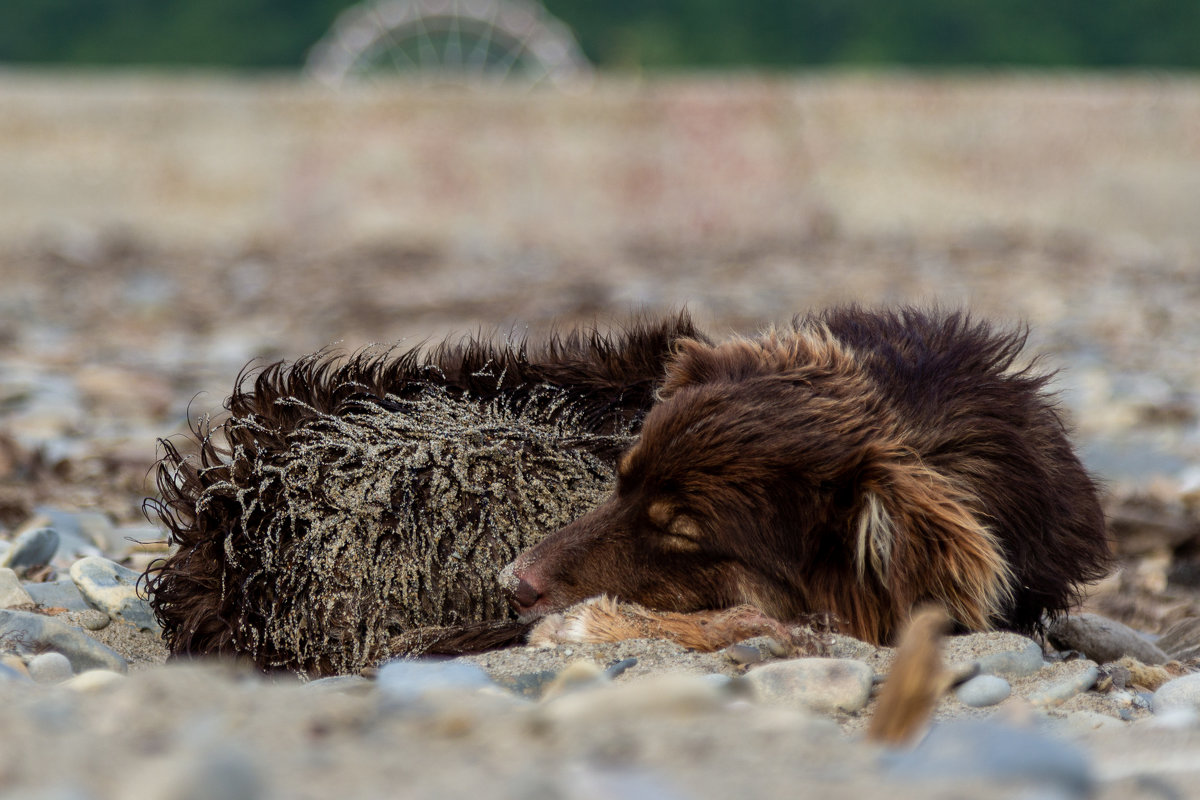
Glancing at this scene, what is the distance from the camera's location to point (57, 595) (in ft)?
10.4

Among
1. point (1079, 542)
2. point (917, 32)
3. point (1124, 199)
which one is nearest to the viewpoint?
point (1079, 542)

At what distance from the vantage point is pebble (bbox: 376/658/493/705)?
80.7 inches

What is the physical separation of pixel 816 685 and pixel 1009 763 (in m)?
0.95

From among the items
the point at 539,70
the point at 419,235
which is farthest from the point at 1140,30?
the point at 419,235

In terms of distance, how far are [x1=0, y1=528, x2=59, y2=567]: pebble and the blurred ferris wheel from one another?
1847 centimetres

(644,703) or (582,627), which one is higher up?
(644,703)

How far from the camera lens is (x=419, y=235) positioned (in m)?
13.3

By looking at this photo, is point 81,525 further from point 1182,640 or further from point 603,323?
point 603,323

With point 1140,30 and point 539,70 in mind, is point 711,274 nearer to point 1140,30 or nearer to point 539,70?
point 539,70

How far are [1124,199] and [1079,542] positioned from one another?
11.3 metres

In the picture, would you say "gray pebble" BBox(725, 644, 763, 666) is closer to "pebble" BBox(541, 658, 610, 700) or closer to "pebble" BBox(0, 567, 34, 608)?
"pebble" BBox(541, 658, 610, 700)

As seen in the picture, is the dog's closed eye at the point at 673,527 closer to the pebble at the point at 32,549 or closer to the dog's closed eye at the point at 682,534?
the dog's closed eye at the point at 682,534

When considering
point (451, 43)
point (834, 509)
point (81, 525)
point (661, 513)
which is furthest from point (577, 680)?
point (451, 43)

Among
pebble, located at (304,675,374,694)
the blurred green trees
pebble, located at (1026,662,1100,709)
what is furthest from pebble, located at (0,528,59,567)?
the blurred green trees
